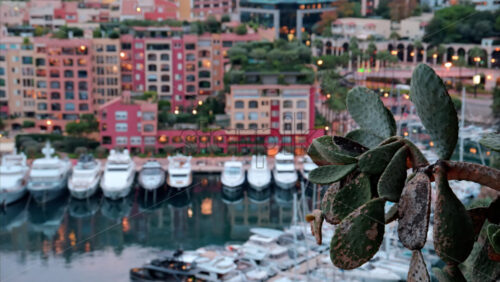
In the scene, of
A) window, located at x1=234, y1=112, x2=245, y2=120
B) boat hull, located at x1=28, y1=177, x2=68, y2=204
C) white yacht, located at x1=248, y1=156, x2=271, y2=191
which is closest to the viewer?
window, located at x1=234, y1=112, x2=245, y2=120

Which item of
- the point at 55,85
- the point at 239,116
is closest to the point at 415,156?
the point at 239,116

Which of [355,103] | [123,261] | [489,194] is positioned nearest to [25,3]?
[123,261]

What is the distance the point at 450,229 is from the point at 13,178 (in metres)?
9.13

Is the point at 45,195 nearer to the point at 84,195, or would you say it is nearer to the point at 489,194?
the point at 84,195

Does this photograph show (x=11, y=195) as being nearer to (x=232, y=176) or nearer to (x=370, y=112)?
(x=232, y=176)

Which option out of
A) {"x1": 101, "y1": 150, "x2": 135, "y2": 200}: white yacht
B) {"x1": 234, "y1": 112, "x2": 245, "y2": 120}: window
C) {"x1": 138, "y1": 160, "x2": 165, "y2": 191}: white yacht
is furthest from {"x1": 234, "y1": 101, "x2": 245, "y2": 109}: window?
{"x1": 101, "y1": 150, "x2": 135, "y2": 200}: white yacht

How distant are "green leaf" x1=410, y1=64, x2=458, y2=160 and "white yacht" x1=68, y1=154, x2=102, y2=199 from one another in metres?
8.61

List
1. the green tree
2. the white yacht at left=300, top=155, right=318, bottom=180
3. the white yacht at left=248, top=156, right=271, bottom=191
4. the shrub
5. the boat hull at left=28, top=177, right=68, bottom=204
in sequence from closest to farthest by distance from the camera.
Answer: the white yacht at left=300, top=155, right=318, bottom=180
the boat hull at left=28, top=177, right=68, bottom=204
the white yacht at left=248, top=156, right=271, bottom=191
the shrub
the green tree

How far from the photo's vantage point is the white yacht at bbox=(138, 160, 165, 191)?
29.6 ft

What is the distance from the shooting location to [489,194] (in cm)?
502

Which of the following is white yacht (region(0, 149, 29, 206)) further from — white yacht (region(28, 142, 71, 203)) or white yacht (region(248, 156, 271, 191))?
white yacht (region(248, 156, 271, 191))

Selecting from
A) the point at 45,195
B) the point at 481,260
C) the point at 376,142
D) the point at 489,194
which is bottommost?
the point at 45,195

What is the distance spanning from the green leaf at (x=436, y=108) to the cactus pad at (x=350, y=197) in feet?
0.32

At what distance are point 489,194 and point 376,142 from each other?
4.30 meters
